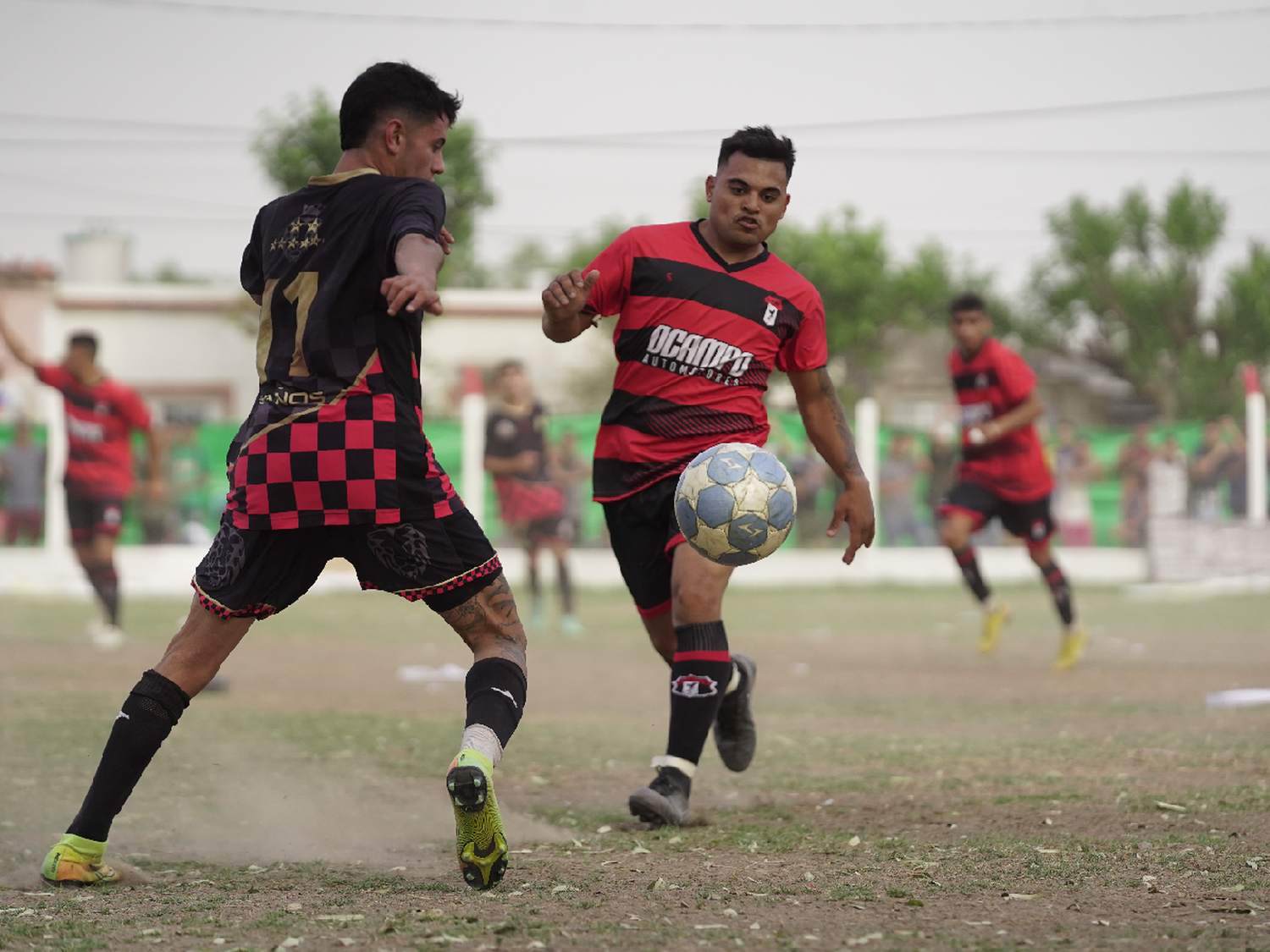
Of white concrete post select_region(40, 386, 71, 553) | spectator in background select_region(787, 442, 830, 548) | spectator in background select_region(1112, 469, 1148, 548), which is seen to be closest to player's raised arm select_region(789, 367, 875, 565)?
spectator in background select_region(787, 442, 830, 548)

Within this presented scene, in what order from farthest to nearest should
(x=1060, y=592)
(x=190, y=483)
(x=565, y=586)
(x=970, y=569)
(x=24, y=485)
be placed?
(x=190, y=483) → (x=24, y=485) → (x=565, y=586) → (x=970, y=569) → (x=1060, y=592)

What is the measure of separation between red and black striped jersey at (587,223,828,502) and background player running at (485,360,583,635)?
9028 millimetres

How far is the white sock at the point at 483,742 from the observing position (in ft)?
12.6

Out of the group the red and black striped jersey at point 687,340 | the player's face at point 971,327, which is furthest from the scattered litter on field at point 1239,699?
the red and black striped jersey at point 687,340

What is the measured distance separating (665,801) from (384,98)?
7.63 feet

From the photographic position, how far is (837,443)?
5344 millimetres

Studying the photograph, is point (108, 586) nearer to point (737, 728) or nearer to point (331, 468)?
point (737, 728)

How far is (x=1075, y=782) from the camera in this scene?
18.9ft

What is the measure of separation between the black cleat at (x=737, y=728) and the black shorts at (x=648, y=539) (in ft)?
1.36

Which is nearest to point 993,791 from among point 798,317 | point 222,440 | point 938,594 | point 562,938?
point 798,317

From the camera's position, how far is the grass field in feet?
11.4

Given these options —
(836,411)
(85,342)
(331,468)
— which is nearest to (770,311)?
(836,411)

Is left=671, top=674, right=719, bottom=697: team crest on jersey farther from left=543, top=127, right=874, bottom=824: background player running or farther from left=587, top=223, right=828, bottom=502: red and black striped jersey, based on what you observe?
left=587, top=223, right=828, bottom=502: red and black striped jersey

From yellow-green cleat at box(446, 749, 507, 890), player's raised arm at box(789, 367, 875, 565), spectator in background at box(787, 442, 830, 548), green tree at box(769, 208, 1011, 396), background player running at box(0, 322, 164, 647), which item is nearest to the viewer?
yellow-green cleat at box(446, 749, 507, 890)
